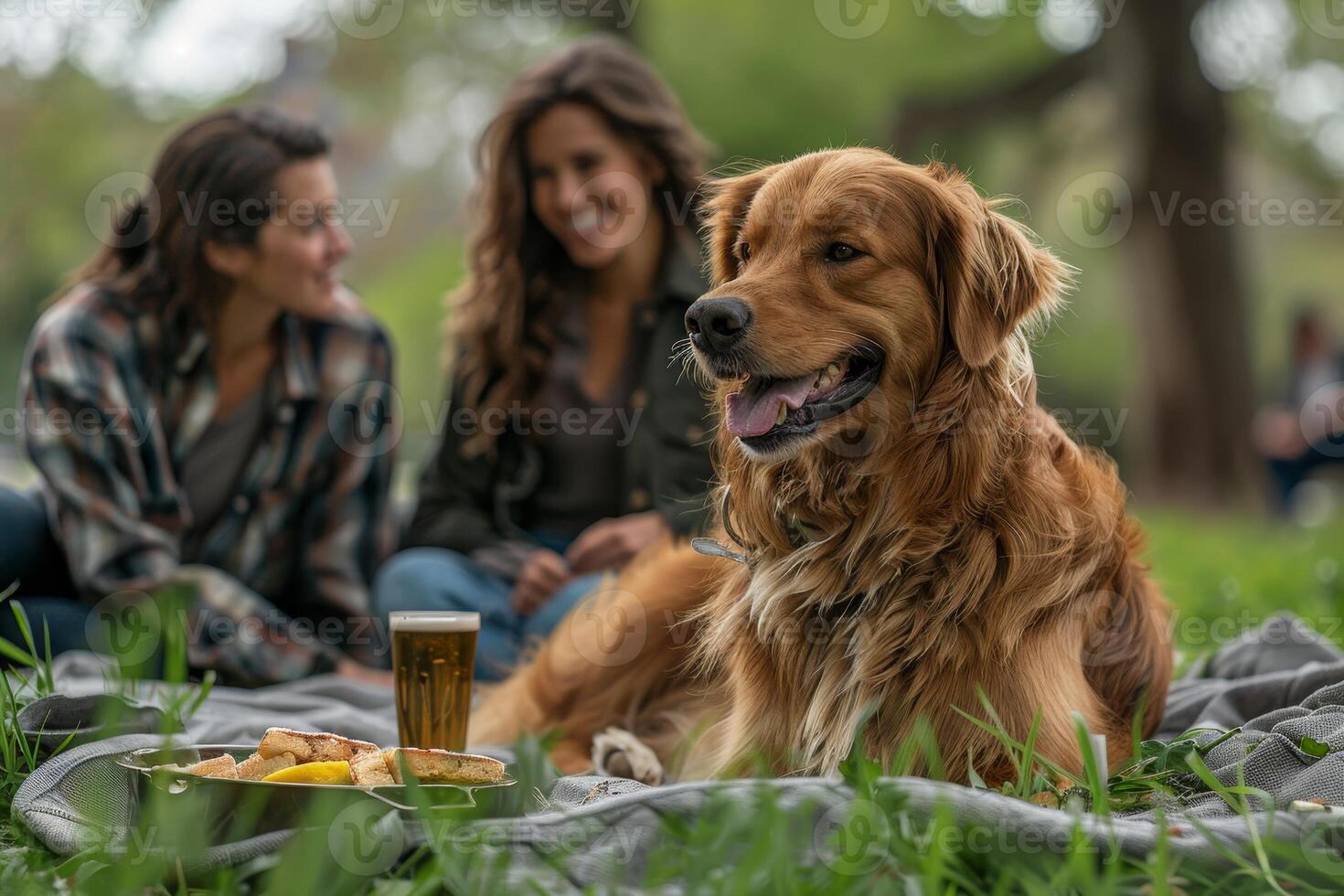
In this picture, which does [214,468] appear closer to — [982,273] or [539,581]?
[539,581]

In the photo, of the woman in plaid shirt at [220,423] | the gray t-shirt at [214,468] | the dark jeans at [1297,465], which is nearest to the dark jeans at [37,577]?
the woman in plaid shirt at [220,423]

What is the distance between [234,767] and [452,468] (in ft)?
6.93

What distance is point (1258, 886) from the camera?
4.94 ft

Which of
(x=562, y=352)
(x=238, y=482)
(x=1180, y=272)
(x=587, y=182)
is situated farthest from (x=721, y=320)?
(x=1180, y=272)

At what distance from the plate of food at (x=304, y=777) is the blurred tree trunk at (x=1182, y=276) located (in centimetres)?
956

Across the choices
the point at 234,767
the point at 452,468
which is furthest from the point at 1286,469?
the point at 234,767

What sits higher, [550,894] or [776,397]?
[776,397]

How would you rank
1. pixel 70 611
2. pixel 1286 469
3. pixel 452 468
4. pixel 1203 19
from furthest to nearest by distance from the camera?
pixel 1286 469
pixel 1203 19
pixel 452 468
pixel 70 611

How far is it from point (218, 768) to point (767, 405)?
3.62 feet

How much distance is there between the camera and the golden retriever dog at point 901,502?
207cm

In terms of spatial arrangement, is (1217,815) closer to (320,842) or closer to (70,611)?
(320,842)

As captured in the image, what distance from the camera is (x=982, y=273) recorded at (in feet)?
7.26

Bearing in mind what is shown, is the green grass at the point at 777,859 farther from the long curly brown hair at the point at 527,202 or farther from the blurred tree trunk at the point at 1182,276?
the blurred tree trunk at the point at 1182,276

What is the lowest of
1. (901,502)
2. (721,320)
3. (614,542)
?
(614,542)
